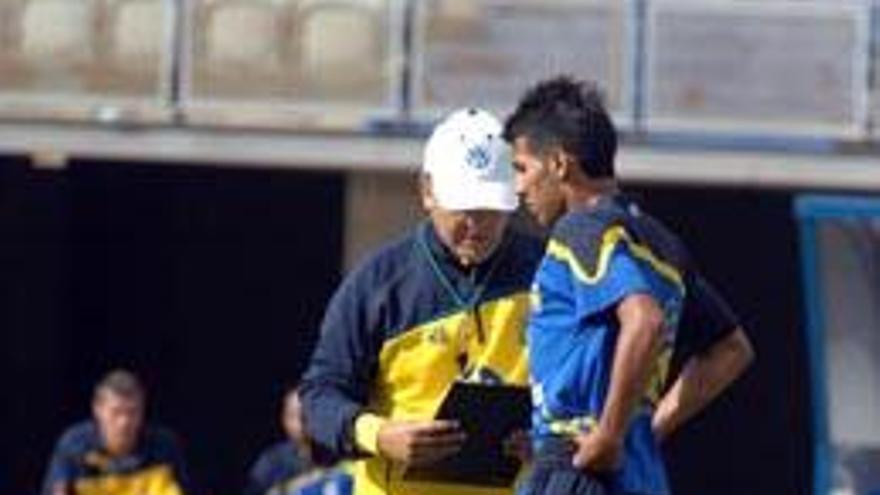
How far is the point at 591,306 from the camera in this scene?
6230 millimetres

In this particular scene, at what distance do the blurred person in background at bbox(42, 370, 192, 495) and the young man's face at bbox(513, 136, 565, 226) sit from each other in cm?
724

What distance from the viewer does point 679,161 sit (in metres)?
15.6

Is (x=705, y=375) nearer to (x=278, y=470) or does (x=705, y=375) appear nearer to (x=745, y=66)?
(x=278, y=470)

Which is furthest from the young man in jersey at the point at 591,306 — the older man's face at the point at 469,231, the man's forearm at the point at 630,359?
the older man's face at the point at 469,231

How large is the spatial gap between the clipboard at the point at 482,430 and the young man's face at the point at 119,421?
6895 mm

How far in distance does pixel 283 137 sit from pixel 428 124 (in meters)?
0.79

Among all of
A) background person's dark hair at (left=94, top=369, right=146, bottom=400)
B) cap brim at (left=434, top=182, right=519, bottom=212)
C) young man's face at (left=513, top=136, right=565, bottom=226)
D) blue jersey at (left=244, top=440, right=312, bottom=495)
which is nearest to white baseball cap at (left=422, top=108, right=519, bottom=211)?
cap brim at (left=434, top=182, right=519, bottom=212)

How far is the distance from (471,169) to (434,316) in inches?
13.7

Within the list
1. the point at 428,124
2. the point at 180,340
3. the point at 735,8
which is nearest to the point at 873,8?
the point at 735,8

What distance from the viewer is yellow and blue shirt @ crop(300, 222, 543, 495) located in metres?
6.86

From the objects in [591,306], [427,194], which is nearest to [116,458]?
[427,194]

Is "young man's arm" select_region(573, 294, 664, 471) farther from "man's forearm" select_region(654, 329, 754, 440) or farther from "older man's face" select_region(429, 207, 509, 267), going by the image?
"older man's face" select_region(429, 207, 509, 267)

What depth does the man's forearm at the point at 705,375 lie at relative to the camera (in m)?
6.67

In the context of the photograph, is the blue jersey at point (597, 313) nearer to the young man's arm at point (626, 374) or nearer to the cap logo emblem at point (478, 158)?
the young man's arm at point (626, 374)
